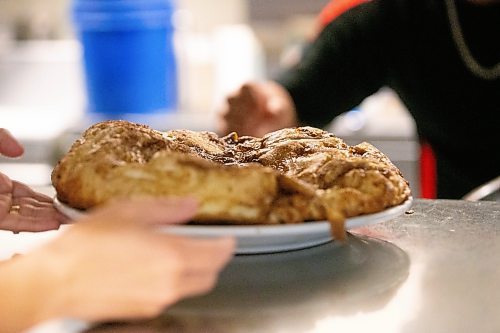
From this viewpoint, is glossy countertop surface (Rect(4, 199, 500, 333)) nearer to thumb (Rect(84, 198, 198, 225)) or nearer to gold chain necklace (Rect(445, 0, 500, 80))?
thumb (Rect(84, 198, 198, 225))

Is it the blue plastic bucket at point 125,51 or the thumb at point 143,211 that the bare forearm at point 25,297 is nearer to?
the thumb at point 143,211

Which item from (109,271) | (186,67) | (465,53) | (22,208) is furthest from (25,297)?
(186,67)

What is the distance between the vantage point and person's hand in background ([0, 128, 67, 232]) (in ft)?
2.75

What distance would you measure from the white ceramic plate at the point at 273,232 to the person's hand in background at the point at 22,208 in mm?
58

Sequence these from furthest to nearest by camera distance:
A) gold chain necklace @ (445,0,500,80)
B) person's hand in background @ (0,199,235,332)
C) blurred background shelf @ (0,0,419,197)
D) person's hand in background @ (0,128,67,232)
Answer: blurred background shelf @ (0,0,419,197) < gold chain necklace @ (445,0,500,80) < person's hand in background @ (0,128,67,232) < person's hand in background @ (0,199,235,332)

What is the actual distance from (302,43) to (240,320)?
7.70 ft

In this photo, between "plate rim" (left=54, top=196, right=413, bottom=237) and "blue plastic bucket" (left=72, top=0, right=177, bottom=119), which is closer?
"plate rim" (left=54, top=196, right=413, bottom=237)

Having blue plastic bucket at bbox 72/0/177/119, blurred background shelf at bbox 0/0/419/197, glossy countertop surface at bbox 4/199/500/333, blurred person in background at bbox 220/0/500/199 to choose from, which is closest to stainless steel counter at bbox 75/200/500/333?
glossy countertop surface at bbox 4/199/500/333

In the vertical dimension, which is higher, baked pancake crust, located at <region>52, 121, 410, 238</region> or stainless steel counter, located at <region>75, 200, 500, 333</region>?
baked pancake crust, located at <region>52, 121, 410, 238</region>

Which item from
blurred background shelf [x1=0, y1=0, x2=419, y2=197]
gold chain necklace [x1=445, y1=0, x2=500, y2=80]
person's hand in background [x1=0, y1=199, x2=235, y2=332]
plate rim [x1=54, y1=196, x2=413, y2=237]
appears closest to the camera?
person's hand in background [x1=0, y1=199, x2=235, y2=332]

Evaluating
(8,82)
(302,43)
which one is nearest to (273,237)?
(302,43)

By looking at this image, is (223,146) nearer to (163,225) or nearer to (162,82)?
(163,225)

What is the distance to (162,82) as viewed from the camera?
2543mm

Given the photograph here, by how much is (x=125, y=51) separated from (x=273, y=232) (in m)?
1.90
